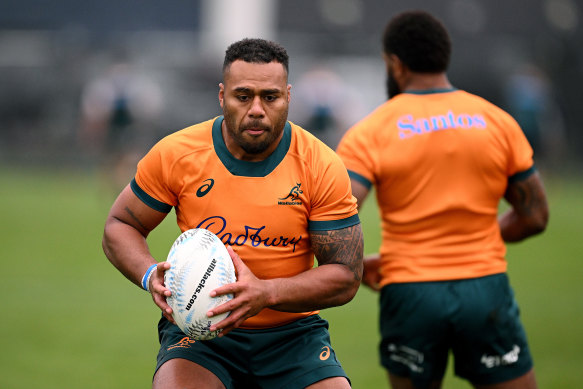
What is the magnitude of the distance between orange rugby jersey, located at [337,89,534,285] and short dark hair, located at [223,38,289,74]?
1.13m

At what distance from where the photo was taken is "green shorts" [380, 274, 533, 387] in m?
4.96

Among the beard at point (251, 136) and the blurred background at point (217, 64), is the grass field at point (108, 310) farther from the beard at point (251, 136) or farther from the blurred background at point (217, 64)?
the blurred background at point (217, 64)

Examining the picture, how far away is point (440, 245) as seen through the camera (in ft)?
16.6

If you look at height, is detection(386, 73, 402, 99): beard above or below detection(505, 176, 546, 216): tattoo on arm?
above

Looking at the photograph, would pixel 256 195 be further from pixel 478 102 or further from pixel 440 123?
pixel 478 102

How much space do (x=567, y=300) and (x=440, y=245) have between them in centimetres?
595

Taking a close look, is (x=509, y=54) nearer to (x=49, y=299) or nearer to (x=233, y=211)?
(x=49, y=299)

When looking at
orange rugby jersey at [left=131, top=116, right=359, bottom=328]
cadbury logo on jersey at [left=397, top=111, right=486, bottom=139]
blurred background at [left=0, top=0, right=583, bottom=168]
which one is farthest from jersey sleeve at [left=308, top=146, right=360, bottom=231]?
blurred background at [left=0, top=0, right=583, bottom=168]

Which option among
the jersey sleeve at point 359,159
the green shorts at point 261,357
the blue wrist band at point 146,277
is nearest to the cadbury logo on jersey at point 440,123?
the jersey sleeve at point 359,159

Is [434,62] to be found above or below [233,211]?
above

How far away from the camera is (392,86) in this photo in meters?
5.60

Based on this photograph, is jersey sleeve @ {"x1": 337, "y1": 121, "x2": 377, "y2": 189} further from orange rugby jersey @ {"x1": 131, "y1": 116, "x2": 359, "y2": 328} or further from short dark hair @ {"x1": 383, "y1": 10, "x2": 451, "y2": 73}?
orange rugby jersey @ {"x1": 131, "y1": 116, "x2": 359, "y2": 328}

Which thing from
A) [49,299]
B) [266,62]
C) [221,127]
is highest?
[266,62]

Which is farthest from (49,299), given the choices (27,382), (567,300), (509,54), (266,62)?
(509,54)
